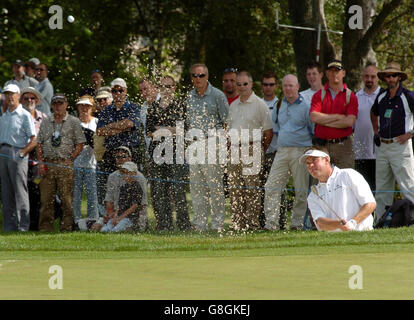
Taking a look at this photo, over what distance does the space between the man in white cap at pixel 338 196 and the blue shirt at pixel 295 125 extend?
2910 millimetres

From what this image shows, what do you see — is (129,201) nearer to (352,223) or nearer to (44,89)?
(352,223)

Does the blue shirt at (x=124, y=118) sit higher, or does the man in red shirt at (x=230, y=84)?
the man in red shirt at (x=230, y=84)

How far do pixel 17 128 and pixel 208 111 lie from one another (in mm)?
3171

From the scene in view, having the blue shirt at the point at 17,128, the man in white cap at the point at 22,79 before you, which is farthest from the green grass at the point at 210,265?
the man in white cap at the point at 22,79

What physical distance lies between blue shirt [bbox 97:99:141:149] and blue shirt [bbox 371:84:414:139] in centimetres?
347

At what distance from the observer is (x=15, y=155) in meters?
14.5

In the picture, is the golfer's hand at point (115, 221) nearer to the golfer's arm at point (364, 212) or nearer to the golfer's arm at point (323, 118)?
the golfer's arm at point (323, 118)

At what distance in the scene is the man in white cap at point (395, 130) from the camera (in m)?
12.9

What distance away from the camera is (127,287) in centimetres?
700

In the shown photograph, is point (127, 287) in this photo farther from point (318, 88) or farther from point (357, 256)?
point (318, 88)

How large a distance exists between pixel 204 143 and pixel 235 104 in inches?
27.7

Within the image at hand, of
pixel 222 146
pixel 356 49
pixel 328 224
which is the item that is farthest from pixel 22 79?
pixel 328 224

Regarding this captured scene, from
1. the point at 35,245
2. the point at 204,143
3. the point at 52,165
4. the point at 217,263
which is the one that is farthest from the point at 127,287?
the point at 52,165

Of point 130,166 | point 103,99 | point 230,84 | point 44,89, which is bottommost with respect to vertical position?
point 130,166
